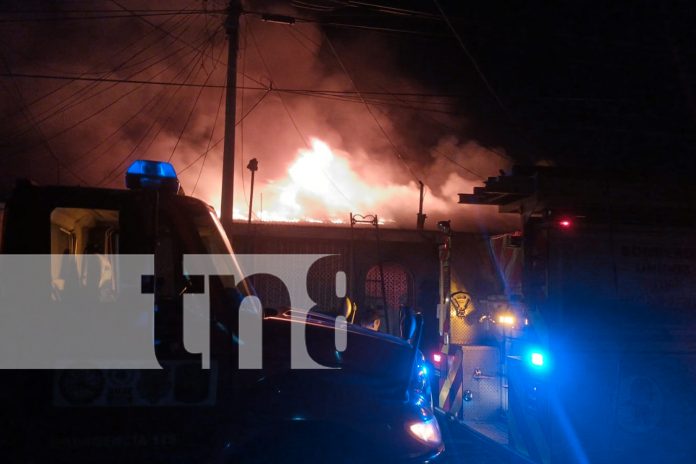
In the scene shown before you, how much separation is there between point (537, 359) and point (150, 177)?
390cm

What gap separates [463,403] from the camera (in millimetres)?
7391

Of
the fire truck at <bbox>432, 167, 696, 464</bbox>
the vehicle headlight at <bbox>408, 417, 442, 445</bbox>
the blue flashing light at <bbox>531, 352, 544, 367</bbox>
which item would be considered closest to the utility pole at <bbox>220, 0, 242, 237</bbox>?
the fire truck at <bbox>432, 167, 696, 464</bbox>

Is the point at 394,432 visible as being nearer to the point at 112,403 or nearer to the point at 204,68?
the point at 112,403

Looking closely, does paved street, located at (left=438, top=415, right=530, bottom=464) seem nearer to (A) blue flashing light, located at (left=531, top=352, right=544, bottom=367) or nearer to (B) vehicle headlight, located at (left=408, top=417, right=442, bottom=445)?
(A) blue flashing light, located at (left=531, top=352, right=544, bottom=367)

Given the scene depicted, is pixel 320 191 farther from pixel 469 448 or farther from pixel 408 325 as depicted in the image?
pixel 408 325

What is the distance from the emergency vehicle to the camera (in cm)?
335

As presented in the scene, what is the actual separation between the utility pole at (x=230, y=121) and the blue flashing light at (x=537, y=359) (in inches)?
234

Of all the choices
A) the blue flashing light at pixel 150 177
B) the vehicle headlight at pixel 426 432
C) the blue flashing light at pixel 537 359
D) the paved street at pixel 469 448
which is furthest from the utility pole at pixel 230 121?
the vehicle headlight at pixel 426 432

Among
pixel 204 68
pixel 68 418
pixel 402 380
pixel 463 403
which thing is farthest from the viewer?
pixel 204 68

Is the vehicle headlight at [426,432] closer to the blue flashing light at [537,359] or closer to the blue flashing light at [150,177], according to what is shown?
the blue flashing light at [150,177]

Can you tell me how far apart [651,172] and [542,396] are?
2.57m

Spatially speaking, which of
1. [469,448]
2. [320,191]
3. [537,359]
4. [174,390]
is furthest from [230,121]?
[174,390]

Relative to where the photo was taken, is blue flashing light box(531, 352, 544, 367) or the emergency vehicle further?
blue flashing light box(531, 352, 544, 367)

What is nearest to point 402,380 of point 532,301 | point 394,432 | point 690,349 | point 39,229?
point 394,432
